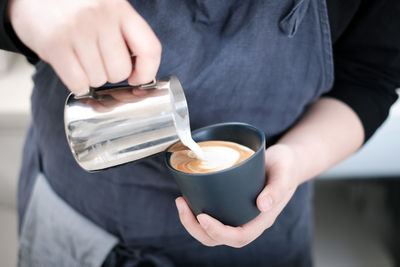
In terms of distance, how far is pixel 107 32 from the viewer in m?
0.32

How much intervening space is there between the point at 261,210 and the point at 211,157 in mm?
87

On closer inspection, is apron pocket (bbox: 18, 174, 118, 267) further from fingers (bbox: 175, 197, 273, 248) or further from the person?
fingers (bbox: 175, 197, 273, 248)

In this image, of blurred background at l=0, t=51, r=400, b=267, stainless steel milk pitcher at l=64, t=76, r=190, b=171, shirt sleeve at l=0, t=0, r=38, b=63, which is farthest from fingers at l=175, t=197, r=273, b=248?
blurred background at l=0, t=51, r=400, b=267

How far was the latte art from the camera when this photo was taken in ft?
1.44

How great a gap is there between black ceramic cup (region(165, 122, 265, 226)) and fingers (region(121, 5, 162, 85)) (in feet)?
0.37

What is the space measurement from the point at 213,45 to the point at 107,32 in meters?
0.22

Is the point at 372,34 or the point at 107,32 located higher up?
the point at 107,32

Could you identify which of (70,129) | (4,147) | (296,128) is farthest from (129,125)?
(4,147)

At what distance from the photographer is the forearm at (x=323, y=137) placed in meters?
0.55

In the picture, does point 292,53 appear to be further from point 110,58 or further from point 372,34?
point 110,58

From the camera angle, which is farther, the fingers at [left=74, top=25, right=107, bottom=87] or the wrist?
the wrist

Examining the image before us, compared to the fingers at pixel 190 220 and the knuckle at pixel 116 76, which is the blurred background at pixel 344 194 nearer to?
the fingers at pixel 190 220

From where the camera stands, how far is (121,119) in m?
0.38

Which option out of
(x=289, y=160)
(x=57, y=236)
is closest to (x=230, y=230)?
(x=289, y=160)
